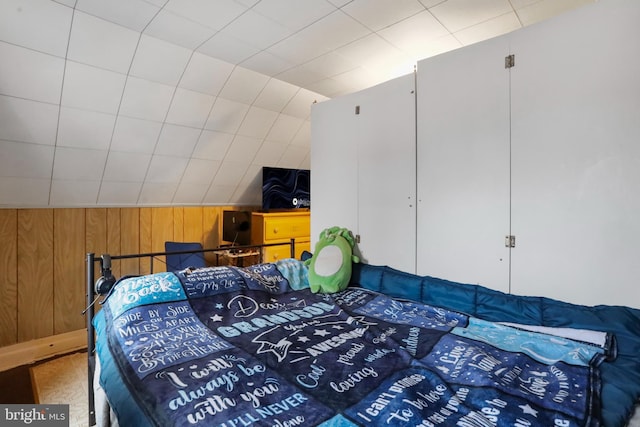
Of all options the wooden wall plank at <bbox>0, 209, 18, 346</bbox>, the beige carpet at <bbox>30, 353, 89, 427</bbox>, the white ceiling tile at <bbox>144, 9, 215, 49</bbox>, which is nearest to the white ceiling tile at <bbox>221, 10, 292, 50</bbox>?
the white ceiling tile at <bbox>144, 9, 215, 49</bbox>

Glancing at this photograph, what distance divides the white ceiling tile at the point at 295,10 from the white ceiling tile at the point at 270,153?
70.1 inches

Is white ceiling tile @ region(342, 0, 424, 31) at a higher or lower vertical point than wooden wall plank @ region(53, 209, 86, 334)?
higher

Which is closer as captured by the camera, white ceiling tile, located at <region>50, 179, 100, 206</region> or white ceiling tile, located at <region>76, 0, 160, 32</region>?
white ceiling tile, located at <region>76, 0, 160, 32</region>

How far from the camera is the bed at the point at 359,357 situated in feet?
3.10

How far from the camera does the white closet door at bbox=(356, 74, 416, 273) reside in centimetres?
210

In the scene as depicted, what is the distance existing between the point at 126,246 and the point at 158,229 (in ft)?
1.15

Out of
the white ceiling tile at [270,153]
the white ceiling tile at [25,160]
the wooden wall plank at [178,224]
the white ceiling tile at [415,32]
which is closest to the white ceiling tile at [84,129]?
the white ceiling tile at [25,160]

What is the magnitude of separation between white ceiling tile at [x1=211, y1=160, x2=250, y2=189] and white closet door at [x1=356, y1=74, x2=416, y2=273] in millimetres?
1761

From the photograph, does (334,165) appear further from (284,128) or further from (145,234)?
(145,234)

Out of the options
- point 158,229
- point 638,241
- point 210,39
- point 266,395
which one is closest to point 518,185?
point 638,241

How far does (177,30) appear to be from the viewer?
210 cm

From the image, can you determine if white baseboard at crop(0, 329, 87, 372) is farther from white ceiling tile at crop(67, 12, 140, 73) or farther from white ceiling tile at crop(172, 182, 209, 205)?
white ceiling tile at crop(67, 12, 140, 73)

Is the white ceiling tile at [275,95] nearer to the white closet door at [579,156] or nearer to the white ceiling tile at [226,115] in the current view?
the white ceiling tile at [226,115]

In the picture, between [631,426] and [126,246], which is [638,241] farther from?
[126,246]
